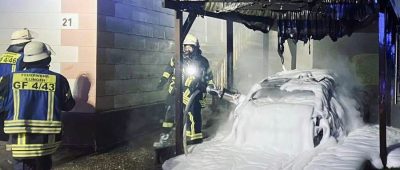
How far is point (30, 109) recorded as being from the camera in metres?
3.92

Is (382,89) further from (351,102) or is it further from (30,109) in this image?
(30,109)

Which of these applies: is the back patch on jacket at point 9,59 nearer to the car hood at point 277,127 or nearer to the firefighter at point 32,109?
the firefighter at point 32,109

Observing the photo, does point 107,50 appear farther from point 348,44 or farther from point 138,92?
point 348,44

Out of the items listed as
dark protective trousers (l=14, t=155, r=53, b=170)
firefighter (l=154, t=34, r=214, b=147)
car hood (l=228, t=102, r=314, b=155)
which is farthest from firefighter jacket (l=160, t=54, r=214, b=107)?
dark protective trousers (l=14, t=155, r=53, b=170)

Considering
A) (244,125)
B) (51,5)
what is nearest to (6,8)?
(51,5)

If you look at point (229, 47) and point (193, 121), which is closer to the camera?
point (193, 121)

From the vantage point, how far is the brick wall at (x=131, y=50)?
23.3ft

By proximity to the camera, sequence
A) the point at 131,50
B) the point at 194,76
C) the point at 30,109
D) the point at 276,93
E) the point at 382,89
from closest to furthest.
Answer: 1. the point at 30,109
2. the point at 382,89
3. the point at 276,93
4. the point at 194,76
5. the point at 131,50

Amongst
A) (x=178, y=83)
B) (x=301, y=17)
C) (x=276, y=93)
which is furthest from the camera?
(x=301, y=17)

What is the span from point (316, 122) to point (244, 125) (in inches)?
44.3

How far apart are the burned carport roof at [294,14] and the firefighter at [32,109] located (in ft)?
7.27

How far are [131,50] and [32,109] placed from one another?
4314 mm

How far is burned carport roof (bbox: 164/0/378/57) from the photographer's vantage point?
5.47 m

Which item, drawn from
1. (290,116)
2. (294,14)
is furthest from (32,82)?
(294,14)
